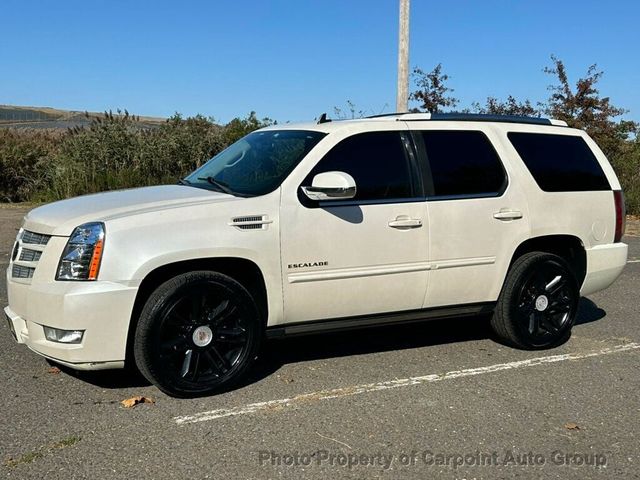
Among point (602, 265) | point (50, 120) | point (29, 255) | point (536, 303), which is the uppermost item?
point (50, 120)

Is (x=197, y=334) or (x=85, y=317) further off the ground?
(x=85, y=317)

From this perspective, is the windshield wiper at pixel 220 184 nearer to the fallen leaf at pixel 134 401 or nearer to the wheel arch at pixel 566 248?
the fallen leaf at pixel 134 401

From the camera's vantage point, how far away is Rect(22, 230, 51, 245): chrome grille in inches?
171

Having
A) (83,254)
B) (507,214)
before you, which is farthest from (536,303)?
(83,254)

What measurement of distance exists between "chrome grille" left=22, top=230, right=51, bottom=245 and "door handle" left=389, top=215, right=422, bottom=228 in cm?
231

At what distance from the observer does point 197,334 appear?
4422 mm

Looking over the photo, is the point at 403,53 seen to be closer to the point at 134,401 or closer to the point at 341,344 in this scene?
the point at 341,344

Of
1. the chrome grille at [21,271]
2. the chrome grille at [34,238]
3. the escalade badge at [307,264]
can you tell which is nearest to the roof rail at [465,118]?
the escalade badge at [307,264]

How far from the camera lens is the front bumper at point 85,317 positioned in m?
4.08

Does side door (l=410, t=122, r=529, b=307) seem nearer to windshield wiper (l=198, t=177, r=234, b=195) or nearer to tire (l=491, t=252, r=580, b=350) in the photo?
tire (l=491, t=252, r=580, b=350)

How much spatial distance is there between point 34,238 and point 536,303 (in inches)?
151

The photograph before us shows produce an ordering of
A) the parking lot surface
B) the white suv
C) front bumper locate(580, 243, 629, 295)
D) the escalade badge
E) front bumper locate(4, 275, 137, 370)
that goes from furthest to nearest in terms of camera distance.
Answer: front bumper locate(580, 243, 629, 295) → the escalade badge → the white suv → front bumper locate(4, 275, 137, 370) → the parking lot surface

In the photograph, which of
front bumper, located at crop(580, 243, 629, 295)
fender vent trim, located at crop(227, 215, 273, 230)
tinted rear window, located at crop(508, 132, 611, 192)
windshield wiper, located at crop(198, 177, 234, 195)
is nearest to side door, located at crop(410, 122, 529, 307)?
tinted rear window, located at crop(508, 132, 611, 192)

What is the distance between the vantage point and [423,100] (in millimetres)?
16891
